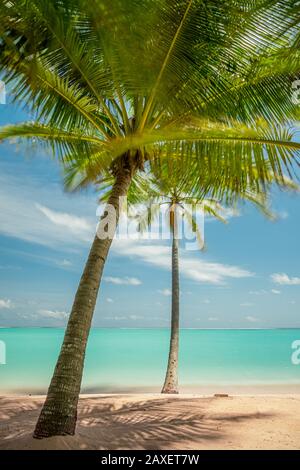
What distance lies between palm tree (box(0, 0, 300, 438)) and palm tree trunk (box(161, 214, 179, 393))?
751cm

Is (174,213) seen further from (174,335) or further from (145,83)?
(145,83)

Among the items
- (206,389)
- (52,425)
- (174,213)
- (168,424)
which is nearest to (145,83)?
(52,425)

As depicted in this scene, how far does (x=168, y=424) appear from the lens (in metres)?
5.40

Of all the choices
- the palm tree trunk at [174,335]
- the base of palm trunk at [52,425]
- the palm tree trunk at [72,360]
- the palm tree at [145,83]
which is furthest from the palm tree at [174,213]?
the base of palm trunk at [52,425]

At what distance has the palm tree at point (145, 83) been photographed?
167 inches

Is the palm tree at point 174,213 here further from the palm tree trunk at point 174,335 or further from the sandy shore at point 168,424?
the sandy shore at point 168,424

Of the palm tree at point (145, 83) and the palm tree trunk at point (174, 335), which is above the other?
the palm tree at point (145, 83)

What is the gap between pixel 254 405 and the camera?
21.4 ft

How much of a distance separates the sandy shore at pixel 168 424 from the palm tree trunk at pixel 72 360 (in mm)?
170

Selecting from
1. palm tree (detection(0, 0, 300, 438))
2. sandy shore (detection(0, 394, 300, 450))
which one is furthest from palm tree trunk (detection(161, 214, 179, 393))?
palm tree (detection(0, 0, 300, 438))

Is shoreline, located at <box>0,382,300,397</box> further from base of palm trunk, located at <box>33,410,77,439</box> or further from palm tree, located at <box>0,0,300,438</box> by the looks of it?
palm tree, located at <box>0,0,300,438</box>

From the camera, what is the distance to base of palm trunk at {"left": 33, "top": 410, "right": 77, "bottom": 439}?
4062mm

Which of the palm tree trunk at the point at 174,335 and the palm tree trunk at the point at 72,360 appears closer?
the palm tree trunk at the point at 72,360

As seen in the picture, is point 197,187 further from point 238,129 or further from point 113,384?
point 113,384
